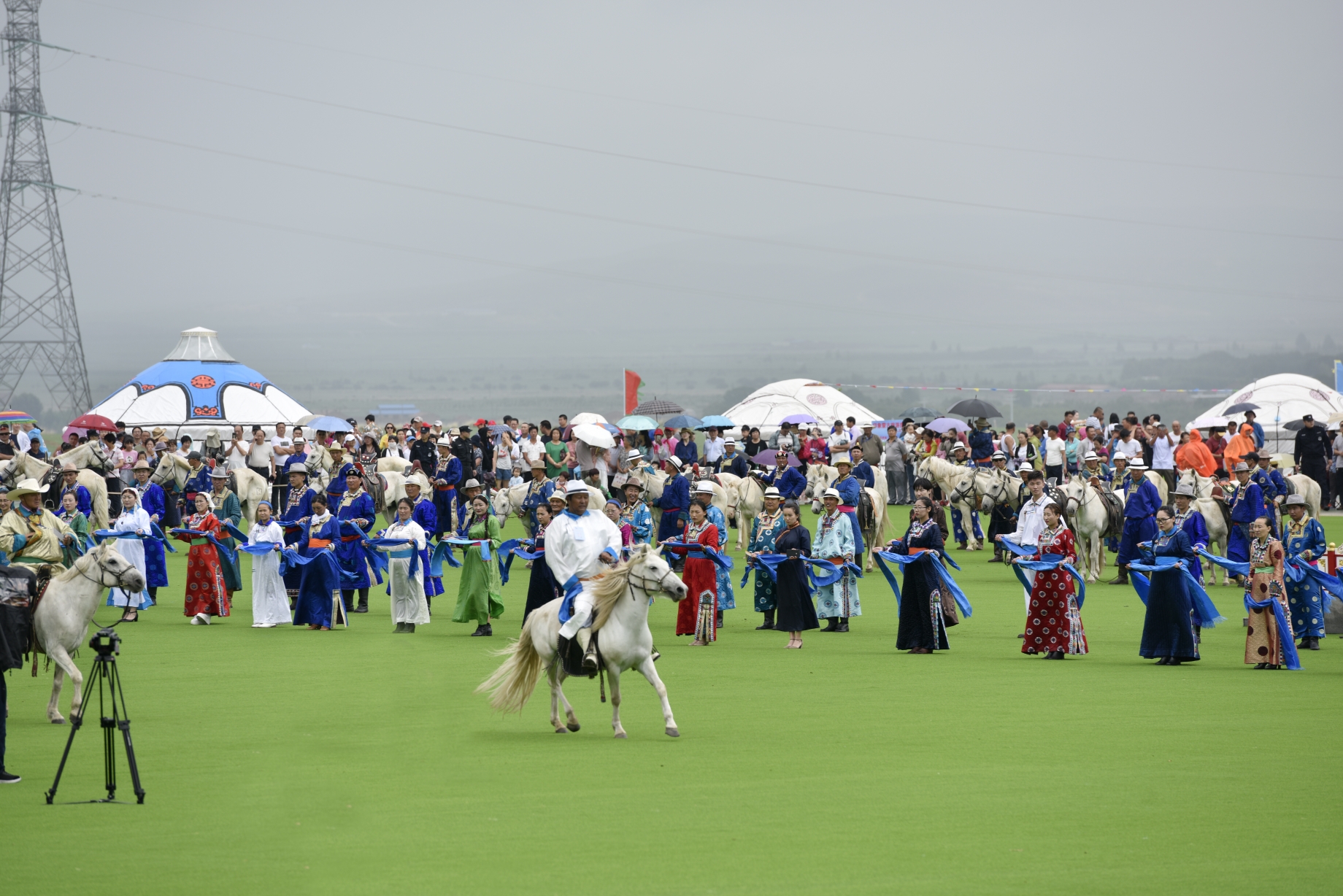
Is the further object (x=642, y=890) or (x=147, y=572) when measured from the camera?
(x=147, y=572)

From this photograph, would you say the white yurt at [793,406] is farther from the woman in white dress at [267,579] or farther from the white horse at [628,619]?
the white horse at [628,619]

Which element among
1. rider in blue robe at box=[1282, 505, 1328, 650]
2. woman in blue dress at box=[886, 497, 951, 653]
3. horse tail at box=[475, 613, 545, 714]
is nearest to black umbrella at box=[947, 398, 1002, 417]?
rider in blue robe at box=[1282, 505, 1328, 650]

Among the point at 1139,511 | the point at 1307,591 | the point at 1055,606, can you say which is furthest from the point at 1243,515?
the point at 1055,606

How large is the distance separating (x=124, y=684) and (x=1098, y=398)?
444 feet

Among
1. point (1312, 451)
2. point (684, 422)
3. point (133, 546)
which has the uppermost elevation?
point (684, 422)

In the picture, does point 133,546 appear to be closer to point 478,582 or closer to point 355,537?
point 355,537

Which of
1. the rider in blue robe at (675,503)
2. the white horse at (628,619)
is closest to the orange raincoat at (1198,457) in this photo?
the rider in blue robe at (675,503)

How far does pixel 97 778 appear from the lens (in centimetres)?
859

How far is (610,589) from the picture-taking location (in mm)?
9875

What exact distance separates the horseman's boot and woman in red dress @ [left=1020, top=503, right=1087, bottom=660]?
543cm

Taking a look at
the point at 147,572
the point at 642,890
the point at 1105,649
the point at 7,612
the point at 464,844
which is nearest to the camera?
the point at 642,890

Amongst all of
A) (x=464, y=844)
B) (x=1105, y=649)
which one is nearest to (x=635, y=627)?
(x=464, y=844)

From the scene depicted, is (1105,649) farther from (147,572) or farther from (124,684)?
(147,572)

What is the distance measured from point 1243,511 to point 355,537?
10.8 meters
